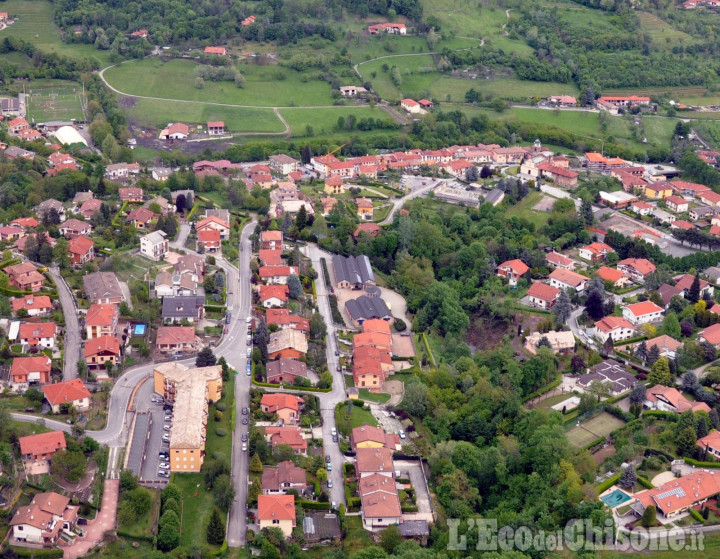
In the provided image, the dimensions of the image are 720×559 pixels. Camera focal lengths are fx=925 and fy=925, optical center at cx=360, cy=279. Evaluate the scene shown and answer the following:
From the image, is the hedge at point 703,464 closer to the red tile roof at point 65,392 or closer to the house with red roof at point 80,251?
the red tile roof at point 65,392

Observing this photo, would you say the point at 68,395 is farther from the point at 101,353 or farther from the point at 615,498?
the point at 615,498

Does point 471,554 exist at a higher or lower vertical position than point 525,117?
higher

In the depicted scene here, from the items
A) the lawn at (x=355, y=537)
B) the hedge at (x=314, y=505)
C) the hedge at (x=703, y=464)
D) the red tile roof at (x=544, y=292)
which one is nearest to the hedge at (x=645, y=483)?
the hedge at (x=703, y=464)

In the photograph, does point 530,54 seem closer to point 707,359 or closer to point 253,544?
point 707,359

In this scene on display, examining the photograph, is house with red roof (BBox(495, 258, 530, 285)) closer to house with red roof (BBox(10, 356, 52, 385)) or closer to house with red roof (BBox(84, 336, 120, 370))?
house with red roof (BBox(84, 336, 120, 370))

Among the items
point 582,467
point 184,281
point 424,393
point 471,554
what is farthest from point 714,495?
point 184,281

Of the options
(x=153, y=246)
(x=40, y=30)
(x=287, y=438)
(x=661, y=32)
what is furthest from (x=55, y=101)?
(x=661, y=32)
